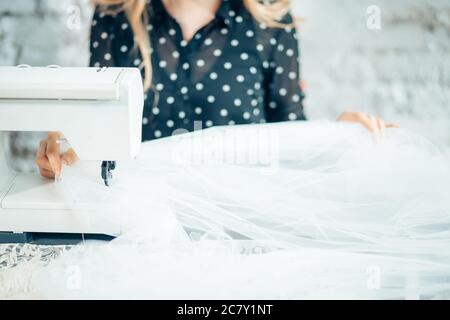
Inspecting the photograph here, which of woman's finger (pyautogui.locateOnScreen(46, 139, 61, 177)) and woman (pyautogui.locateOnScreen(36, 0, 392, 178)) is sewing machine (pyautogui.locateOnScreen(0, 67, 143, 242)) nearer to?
woman's finger (pyautogui.locateOnScreen(46, 139, 61, 177))

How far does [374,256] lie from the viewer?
2.87 ft

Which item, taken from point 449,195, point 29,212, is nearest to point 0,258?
point 29,212

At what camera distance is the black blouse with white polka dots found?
4.22 ft

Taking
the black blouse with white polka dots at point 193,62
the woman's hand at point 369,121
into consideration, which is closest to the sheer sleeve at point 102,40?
the black blouse with white polka dots at point 193,62

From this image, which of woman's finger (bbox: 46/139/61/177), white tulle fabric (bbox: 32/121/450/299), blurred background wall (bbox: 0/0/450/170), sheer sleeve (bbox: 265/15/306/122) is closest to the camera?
white tulle fabric (bbox: 32/121/450/299)

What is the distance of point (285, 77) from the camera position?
1.35m

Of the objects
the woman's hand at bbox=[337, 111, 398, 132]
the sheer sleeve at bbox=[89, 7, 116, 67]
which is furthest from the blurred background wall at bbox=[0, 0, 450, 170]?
the woman's hand at bbox=[337, 111, 398, 132]

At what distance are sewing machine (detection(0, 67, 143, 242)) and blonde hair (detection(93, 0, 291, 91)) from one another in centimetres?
38

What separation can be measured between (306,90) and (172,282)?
2.40ft

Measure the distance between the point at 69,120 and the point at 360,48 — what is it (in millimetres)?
716

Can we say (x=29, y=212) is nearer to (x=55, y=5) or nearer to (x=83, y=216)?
(x=83, y=216)

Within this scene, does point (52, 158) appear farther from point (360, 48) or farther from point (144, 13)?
point (360, 48)

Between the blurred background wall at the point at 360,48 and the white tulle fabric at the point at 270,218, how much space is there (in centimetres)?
25

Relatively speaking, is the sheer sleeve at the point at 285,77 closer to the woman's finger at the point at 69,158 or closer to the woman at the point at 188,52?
the woman at the point at 188,52
